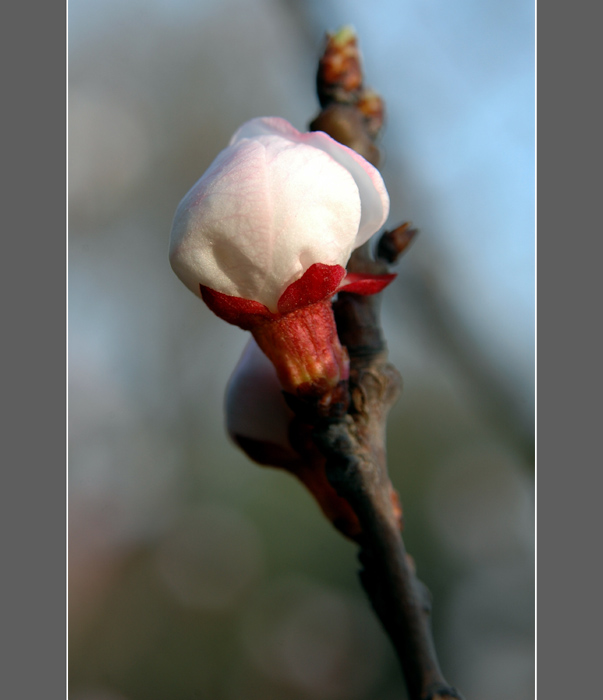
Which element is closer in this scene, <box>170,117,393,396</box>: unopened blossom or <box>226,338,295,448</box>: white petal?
<box>170,117,393,396</box>: unopened blossom

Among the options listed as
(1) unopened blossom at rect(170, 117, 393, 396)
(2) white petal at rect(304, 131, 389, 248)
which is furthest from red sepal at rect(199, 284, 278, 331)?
(2) white petal at rect(304, 131, 389, 248)

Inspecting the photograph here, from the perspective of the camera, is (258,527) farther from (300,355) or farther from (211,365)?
(300,355)

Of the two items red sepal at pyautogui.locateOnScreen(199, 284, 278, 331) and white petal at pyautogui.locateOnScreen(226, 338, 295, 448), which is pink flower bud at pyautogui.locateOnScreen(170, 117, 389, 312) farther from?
white petal at pyautogui.locateOnScreen(226, 338, 295, 448)

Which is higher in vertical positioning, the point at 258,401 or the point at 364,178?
the point at 364,178

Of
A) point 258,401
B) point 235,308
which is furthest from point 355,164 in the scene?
point 258,401

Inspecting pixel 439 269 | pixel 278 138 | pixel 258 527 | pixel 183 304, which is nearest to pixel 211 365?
pixel 183 304

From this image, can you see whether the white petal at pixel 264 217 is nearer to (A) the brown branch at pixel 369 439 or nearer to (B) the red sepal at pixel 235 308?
(B) the red sepal at pixel 235 308

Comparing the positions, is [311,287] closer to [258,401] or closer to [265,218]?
[265,218]
